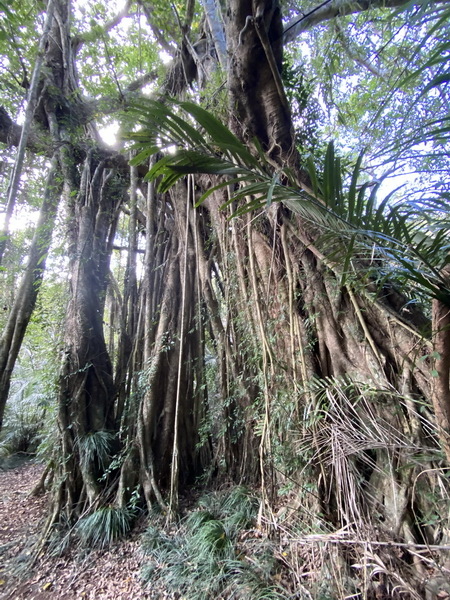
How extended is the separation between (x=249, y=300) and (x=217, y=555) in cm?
157

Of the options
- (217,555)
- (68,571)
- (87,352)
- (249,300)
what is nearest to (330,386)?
(249,300)

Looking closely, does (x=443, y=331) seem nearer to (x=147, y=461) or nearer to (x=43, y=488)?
(x=147, y=461)

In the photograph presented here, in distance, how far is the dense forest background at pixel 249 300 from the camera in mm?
1085

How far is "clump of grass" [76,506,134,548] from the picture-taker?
2178 millimetres

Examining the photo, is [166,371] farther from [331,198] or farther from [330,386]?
[331,198]

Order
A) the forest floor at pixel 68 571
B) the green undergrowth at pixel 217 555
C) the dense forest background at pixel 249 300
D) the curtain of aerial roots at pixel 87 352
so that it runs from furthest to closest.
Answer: the curtain of aerial roots at pixel 87 352, the forest floor at pixel 68 571, the green undergrowth at pixel 217 555, the dense forest background at pixel 249 300

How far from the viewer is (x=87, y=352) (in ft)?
9.82

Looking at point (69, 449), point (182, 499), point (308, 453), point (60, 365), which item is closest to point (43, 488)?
point (69, 449)

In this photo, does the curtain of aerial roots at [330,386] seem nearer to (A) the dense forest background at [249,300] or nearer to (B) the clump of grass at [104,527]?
(A) the dense forest background at [249,300]

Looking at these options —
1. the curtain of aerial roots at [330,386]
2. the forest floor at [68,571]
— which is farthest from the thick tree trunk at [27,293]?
the curtain of aerial roots at [330,386]

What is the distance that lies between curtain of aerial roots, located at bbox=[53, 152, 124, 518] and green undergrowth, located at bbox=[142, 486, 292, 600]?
844 mm

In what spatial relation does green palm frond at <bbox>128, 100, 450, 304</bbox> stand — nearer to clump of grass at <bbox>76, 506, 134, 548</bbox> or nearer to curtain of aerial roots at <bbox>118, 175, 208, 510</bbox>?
curtain of aerial roots at <bbox>118, 175, 208, 510</bbox>

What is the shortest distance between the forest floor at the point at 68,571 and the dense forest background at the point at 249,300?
0.13 meters

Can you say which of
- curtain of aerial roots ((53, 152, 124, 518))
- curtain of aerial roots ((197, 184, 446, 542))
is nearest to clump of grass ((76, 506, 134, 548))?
curtain of aerial roots ((53, 152, 124, 518))
